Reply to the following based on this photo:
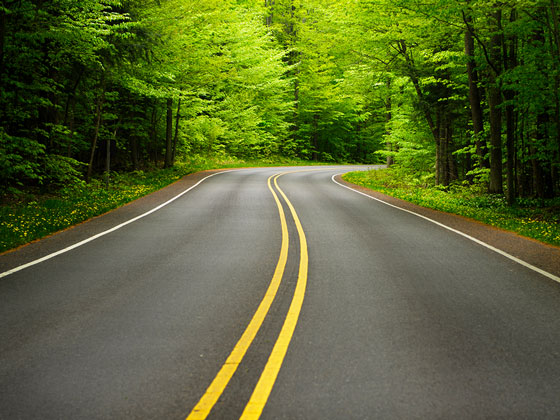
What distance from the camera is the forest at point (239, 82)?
12852 millimetres

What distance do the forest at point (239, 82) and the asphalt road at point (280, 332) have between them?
7.65 meters

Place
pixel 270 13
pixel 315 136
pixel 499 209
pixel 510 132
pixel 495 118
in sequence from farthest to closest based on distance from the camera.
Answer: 1. pixel 270 13
2. pixel 315 136
3. pixel 495 118
4. pixel 510 132
5. pixel 499 209

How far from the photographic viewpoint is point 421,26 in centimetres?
1730

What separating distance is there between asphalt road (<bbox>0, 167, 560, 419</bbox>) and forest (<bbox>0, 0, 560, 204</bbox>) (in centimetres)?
765

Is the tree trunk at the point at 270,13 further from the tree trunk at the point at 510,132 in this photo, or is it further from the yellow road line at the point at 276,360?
the yellow road line at the point at 276,360

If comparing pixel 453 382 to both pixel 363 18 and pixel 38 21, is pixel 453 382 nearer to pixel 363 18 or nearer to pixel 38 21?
pixel 38 21

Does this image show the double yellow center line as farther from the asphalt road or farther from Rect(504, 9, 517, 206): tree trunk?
Rect(504, 9, 517, 206): tree trunk

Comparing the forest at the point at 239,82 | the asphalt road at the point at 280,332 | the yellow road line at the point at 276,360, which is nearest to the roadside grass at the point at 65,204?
the forest at the point at 239,82

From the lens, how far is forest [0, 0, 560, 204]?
42.2ft

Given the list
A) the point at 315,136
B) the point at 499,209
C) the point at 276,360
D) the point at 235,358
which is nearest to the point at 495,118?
the point at 499,209

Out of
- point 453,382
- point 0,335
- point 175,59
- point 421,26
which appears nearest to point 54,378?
point 0,335

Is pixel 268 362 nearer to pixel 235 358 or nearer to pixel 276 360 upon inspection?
pixel 276 360

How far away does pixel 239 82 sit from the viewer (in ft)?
111

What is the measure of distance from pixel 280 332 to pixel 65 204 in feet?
37.2
